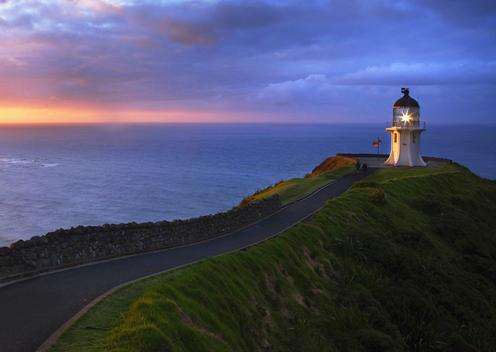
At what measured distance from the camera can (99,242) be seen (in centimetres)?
1917

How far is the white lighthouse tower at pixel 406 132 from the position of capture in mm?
59125

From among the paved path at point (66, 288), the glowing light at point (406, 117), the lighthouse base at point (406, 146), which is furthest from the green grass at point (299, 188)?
the paved path at point (66, 288)

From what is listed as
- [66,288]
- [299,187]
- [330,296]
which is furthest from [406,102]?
[66,288]

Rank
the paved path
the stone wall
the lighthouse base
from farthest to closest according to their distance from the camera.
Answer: the lighthouse base → the stone wall → the paved path

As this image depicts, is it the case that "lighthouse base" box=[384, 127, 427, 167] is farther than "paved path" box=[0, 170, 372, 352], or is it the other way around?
"lighthouse base" box=[384, 127, 427, 167]

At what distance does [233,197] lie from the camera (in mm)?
80625

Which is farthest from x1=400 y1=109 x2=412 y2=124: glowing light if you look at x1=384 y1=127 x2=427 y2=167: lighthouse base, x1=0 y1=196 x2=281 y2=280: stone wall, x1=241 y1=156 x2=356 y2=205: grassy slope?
x1=0 y1=196 x2=281 y2=280: stone wall

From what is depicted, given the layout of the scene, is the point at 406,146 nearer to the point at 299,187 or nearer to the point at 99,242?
the point at 299,187

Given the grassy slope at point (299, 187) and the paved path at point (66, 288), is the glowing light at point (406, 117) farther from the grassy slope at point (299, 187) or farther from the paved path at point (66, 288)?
the paved path at point (66, 288)

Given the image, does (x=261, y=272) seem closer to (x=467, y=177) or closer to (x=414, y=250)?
(x=414, y=250)

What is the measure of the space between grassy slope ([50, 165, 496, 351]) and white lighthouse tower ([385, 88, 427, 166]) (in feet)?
83.9

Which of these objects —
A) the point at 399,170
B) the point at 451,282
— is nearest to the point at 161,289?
the point at 451,282

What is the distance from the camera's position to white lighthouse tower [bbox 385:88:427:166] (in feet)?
194

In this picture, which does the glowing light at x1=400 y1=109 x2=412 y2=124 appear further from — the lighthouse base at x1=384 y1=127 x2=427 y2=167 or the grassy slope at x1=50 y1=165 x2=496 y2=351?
the grassy slope at x1=50 y1=165 x2=496 y2=351
